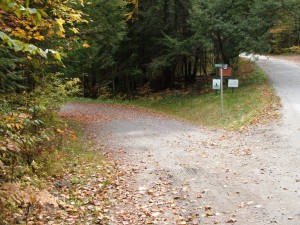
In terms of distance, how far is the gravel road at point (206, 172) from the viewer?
624 cm

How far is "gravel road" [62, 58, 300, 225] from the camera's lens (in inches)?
246

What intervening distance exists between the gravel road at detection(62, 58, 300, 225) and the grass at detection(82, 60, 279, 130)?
1.28m

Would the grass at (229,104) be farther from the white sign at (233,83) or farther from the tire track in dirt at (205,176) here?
the tire track in dirt at (205,176)

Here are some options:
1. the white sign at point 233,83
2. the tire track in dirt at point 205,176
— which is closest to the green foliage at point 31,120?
the tire track in dirt at point 205,176

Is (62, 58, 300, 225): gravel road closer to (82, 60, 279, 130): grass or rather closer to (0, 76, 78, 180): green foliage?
(82, 60, 279, 130): grass

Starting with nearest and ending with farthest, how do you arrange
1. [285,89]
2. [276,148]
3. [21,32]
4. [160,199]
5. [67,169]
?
1. [21,32]
2. [160,199]
3. [67,169]
4. [276,148]
5. [285,89]

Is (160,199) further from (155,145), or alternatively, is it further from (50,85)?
(155,145)

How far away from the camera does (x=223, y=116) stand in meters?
17.7

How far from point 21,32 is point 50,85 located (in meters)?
2.70

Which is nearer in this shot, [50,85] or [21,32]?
[21,32]

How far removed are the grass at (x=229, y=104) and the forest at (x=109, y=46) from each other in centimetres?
222

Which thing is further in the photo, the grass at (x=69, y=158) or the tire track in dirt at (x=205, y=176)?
the grass at (x=69, y=158)

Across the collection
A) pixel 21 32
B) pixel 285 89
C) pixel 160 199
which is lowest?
pixel 160 199

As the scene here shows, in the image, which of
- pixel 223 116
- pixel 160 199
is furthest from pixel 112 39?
pixel 160 199
